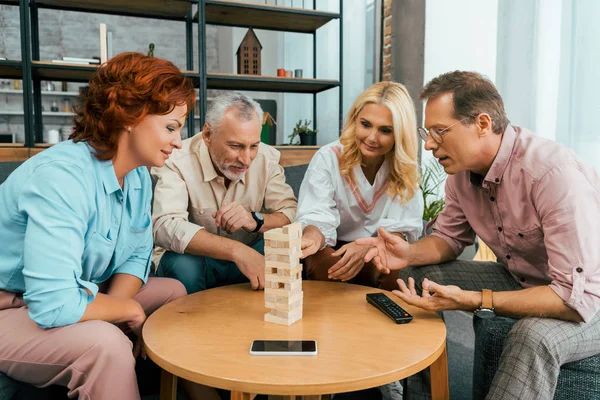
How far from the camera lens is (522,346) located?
1.18m

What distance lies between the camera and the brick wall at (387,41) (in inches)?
154

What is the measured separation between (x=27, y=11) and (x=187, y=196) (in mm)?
1863

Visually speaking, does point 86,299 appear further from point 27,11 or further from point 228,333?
point 27,11

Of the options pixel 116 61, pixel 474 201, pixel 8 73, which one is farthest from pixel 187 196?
pixel 8 73

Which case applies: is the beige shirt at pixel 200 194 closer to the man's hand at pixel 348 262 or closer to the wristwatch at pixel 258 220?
the wristwatch at pixel 258 220

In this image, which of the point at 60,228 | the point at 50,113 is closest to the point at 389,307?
the point at 60,228

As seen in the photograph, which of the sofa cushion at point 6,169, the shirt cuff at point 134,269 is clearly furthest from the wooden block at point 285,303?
the sofa cushion at point 6,169

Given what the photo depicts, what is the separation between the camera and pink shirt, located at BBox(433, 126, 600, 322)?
122cm

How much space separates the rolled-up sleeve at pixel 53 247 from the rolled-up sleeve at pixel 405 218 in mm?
1170

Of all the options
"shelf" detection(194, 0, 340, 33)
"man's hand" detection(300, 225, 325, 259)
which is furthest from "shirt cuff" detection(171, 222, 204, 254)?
"shelf" detection(194, 0, 340, 33)

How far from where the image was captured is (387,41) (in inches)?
157

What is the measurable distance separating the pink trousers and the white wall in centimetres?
267

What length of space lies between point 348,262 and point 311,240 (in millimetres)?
141

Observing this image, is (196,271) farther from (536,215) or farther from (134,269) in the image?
(536,215)
